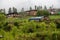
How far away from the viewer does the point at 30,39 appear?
37.4 feet

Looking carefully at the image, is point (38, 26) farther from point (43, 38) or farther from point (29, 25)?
point (43, 38)

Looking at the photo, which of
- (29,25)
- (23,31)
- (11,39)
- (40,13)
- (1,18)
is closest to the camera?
(11,39)

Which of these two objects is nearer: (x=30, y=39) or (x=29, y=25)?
(x=30, y=39)

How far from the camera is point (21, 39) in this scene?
11211mm

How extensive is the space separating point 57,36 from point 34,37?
134 centimetres

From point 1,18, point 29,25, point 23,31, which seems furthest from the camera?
point 1,18

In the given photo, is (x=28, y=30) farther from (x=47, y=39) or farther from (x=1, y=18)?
(x=1, y=18)

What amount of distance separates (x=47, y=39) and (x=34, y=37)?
874 millimetres

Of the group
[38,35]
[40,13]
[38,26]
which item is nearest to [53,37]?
[38,35]

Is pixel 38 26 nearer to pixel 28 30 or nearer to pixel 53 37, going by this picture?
pixel 28 30

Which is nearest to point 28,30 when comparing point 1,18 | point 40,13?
point 1,18

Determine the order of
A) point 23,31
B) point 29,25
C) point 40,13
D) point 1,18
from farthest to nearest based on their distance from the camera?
point 40,13 → point 1,18 → point 29,25 → point 23,31

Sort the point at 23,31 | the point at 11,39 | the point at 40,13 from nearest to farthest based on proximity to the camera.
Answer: the point at 11,39 < the point at 23,31 < the point at 40,13

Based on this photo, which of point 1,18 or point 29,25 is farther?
point 1,18
